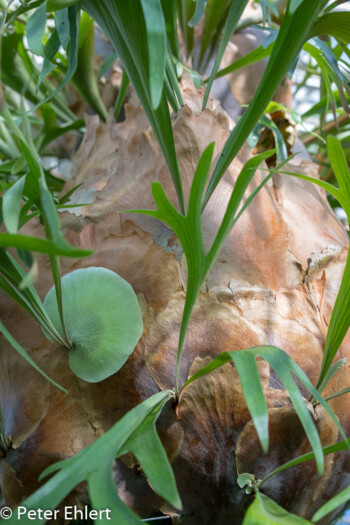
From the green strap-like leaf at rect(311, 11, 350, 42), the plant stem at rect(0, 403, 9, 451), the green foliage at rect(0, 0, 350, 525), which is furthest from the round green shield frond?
the green strap-like leaf at rect(311, 11, 350, 42)

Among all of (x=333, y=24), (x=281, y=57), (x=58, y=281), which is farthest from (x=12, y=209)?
(x=333, y=24)

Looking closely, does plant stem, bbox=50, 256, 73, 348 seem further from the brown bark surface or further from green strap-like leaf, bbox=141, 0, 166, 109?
green strap-like leaf, bbox=141, 0, 166, 109

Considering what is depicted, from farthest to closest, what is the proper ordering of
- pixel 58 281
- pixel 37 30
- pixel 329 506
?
pixel 37 30, pixel 58 281, pixel 329 506

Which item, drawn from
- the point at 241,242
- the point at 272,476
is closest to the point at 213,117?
the point at 241,242

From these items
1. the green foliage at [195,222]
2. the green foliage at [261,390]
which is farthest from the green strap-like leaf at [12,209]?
the green foliage at [261,390]

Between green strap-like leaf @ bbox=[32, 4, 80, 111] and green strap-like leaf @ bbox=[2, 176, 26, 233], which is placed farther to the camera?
green strap-like leaf @ bbox=[32, 4, 80, 111]

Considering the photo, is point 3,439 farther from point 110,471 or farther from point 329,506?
point 329,506
